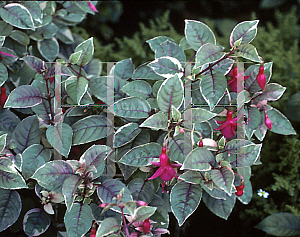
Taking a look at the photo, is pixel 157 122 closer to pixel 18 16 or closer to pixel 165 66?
pixel 165 66

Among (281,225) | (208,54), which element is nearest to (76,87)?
(208,54)

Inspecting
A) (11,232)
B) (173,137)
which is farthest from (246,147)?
(11,232)

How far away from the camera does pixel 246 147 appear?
3.10 feet

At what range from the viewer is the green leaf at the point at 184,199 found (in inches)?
35.2

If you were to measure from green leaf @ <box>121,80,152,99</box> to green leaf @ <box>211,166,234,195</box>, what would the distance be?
34 cm

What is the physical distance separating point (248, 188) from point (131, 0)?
6.88 feet

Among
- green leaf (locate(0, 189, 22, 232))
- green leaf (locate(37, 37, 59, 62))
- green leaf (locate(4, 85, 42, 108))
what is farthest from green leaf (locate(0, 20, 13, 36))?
green leaf (locate(0, 189, 22, 232))

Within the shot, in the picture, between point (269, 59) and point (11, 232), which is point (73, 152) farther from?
point (269, 59)

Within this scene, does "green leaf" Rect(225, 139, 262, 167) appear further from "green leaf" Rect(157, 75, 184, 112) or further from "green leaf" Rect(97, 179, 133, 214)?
"green leaf" Rect(97, 179, 133, 214)

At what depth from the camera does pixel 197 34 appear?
993 millimetres

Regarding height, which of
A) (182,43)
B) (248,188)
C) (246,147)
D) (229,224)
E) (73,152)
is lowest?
(229,224)

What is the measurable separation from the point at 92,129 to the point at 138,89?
0.66 ft

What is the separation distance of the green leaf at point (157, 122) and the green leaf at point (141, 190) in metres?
0.22

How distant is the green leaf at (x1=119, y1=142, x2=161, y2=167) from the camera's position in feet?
2.90
